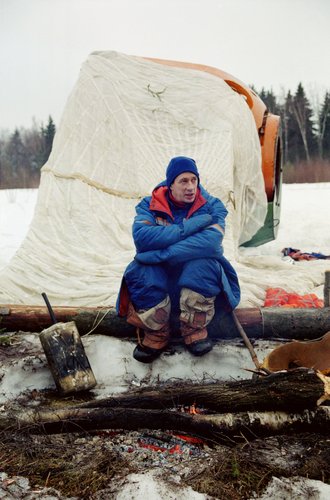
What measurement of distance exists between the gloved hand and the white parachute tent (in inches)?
56.5

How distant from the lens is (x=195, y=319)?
104 inches

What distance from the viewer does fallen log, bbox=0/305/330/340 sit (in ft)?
9.22

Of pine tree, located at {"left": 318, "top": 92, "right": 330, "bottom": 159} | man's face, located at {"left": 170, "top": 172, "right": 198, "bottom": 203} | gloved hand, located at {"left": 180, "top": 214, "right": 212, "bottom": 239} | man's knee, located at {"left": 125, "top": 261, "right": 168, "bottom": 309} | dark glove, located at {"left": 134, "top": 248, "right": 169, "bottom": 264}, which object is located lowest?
man's knee, located at {"left": 125, "top": 261, "right": 168, "bottom": 309}

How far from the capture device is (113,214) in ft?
15.7

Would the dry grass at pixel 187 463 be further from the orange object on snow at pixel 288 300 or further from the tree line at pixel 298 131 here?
the tree line at pixel 298 131

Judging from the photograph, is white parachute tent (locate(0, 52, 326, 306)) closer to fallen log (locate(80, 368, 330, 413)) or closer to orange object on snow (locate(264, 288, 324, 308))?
orange object on snow (locate(264, 288, 324, 308))

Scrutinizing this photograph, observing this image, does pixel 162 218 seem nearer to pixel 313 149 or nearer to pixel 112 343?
pixel 112 343

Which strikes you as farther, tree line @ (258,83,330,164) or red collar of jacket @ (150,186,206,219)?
tree line @ (258,83,330,164)

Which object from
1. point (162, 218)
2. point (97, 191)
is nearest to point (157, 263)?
point (162, 218)

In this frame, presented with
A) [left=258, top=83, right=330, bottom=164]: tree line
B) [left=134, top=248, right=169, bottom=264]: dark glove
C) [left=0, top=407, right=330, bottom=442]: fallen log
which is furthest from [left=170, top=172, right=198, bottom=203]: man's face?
[left=258, top=83, right=330, bottom=164]: tree line

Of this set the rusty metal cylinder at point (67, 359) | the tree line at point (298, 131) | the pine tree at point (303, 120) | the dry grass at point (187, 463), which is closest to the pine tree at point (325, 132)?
the tree line at point (298, 131)

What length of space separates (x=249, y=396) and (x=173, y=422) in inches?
13.1

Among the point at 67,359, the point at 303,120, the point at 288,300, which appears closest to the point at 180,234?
the point at 67,359

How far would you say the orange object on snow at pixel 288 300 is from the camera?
11.7 feet
